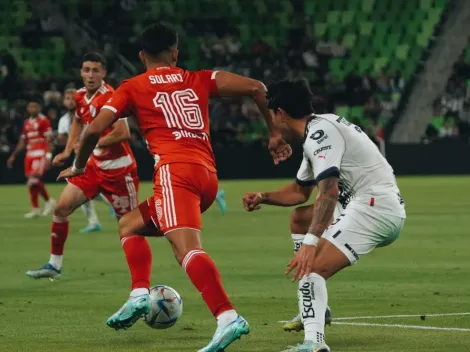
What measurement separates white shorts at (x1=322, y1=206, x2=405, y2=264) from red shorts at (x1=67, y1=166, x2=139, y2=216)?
5030 mm

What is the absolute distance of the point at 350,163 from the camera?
23.4 feet

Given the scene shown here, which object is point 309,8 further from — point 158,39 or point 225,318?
point 225,318

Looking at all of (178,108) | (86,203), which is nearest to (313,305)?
(178,108)

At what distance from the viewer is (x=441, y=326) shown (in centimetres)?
826

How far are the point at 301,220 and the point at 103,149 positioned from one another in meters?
4.26

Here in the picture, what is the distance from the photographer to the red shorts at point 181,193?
7.34 metres

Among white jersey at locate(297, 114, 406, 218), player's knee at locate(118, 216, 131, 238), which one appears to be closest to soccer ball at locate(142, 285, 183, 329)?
player's knee at locate(118, 216, 131, 238)

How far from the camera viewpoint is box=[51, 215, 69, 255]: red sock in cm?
1175

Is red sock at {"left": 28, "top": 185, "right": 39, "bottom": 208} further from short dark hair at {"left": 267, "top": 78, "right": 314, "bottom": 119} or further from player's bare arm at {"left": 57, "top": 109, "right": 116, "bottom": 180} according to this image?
short dark hair at {"left": 267, "top": 78, "right": 314, "bottom": 119}

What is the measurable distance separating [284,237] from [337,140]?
9.22 m

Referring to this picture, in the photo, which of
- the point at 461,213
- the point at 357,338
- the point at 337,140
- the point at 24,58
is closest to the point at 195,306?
the point at 357,338

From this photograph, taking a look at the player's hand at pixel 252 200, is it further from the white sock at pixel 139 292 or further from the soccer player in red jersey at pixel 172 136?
the white sock at pixel 139 292

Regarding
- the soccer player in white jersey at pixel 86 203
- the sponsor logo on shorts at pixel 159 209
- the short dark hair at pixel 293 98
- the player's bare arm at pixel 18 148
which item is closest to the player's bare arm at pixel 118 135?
the sponsor logo on shorts at pixel 159 209

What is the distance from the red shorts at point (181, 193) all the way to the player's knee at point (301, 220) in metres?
0.78
